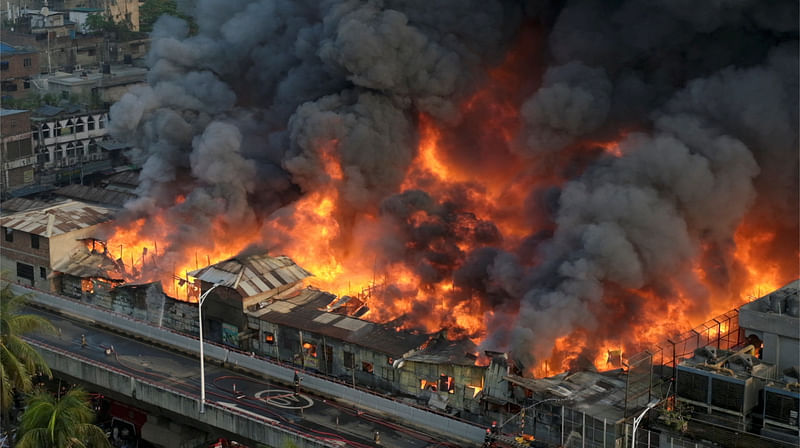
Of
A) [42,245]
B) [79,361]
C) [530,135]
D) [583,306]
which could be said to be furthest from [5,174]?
[583,306]

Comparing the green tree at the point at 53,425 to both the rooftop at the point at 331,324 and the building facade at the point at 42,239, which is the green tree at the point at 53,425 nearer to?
the rooftop at the point at 331,324

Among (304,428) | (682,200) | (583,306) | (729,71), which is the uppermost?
(729,71)

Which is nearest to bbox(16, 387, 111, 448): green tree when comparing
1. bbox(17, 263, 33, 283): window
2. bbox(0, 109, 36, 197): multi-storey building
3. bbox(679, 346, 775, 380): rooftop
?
bbox(679, 346, 775, 380): rooftop

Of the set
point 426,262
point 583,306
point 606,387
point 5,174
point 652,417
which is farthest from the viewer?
point 5,174

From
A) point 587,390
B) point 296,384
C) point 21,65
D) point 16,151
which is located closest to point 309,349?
point 296,384

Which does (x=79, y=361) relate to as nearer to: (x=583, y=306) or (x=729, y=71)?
(x=583, y=306)

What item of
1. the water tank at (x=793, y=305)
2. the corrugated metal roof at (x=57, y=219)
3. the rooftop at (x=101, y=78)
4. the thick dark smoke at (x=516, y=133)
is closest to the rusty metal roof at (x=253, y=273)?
the thick dark smoke at (x=516, y=133)

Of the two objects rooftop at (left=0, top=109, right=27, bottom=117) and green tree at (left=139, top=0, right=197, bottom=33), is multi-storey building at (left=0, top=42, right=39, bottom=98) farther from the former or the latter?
green tree at (left=139, top=0, right=197, bottom=33)
